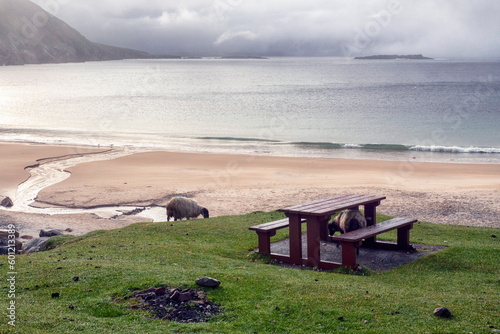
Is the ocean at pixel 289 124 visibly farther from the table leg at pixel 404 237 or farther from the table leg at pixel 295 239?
the table leg at pixel 295 239

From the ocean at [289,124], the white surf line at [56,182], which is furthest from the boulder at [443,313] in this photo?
the ocean at [289,124]

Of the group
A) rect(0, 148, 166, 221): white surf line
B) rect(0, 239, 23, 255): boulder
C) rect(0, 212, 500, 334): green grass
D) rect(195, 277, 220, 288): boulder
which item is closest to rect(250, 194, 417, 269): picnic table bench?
rect(0, 212, 500, 334): green grass

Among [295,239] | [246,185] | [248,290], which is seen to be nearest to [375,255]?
[295,239]

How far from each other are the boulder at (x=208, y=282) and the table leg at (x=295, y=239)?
2.78 metres

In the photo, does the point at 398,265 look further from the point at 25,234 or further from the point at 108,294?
the point at 25,234

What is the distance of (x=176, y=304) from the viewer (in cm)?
690

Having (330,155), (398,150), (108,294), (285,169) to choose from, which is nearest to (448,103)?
(398,150)

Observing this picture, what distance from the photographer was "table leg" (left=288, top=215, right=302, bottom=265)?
32.6 feet

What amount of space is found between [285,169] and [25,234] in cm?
1556

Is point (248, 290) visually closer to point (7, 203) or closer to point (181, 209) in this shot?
point (181, 209)

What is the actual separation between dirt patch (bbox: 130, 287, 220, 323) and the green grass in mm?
157

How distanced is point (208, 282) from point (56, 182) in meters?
18.7

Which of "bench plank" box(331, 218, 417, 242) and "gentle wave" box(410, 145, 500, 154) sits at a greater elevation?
"bench plank" box(331, 218, 417, 242)

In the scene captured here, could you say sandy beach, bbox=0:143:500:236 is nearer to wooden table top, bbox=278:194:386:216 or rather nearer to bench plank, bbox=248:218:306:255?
wooden table top, bbox=278:194:386:216
